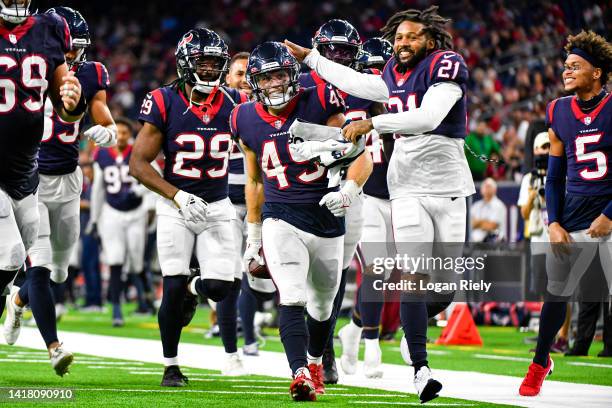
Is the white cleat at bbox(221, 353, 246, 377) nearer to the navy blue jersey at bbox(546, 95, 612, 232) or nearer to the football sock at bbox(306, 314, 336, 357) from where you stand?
the football sock at bbox(306, 314, 336, 357)

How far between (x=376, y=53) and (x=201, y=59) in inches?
60.7

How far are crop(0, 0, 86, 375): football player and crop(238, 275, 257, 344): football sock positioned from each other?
9.94ft

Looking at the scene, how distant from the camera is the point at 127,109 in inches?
869

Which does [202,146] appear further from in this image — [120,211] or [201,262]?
[120,211]

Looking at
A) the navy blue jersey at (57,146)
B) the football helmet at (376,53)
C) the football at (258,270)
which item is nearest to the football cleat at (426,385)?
the football at (258,270)

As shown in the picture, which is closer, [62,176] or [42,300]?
[42,300]

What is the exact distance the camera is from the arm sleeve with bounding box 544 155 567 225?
6164mm

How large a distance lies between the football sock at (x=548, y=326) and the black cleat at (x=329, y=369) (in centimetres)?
125

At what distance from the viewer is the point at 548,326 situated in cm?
609

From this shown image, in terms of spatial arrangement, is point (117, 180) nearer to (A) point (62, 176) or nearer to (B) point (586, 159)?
(A) point (62, 176)

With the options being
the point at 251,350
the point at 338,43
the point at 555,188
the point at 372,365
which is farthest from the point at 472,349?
the point at 338,43

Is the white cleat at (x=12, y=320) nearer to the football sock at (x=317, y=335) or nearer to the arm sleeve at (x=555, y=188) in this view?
the football sock at (x=317, y=335)

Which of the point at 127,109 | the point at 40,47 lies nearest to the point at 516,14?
the point at 127,109

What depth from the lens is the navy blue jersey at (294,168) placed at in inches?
224
